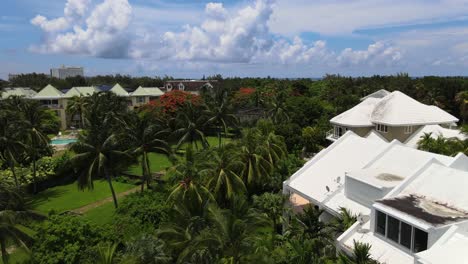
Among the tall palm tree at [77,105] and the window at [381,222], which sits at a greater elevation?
the tall palm tree at [77,105]

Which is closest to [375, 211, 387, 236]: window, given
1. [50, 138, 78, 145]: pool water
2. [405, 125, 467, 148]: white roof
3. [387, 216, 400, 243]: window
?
[387, 216, 400, 243]: window

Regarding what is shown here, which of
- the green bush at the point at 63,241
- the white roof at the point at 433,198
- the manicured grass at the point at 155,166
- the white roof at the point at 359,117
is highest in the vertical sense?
the white roof at the point at 359,117

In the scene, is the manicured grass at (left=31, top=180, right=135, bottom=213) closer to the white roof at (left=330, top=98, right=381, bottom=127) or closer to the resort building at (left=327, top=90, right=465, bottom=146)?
the white roof at (left=330, top=98, right=381, bottom=127)

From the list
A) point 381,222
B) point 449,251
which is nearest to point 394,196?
point 381,222

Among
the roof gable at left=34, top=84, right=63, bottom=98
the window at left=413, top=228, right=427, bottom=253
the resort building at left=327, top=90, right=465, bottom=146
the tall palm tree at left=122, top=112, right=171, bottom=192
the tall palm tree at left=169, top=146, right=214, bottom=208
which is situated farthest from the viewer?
the roof gable at left=34, top=84, right=63, bottom=98

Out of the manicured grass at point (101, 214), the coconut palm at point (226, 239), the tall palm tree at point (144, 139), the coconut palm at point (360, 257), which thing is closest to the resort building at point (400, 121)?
the tall palm tree at point (144, 139)

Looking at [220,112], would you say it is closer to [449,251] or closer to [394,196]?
[394,196]

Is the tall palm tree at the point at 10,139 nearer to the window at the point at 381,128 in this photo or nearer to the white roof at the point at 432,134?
the window at the point at 381,128
